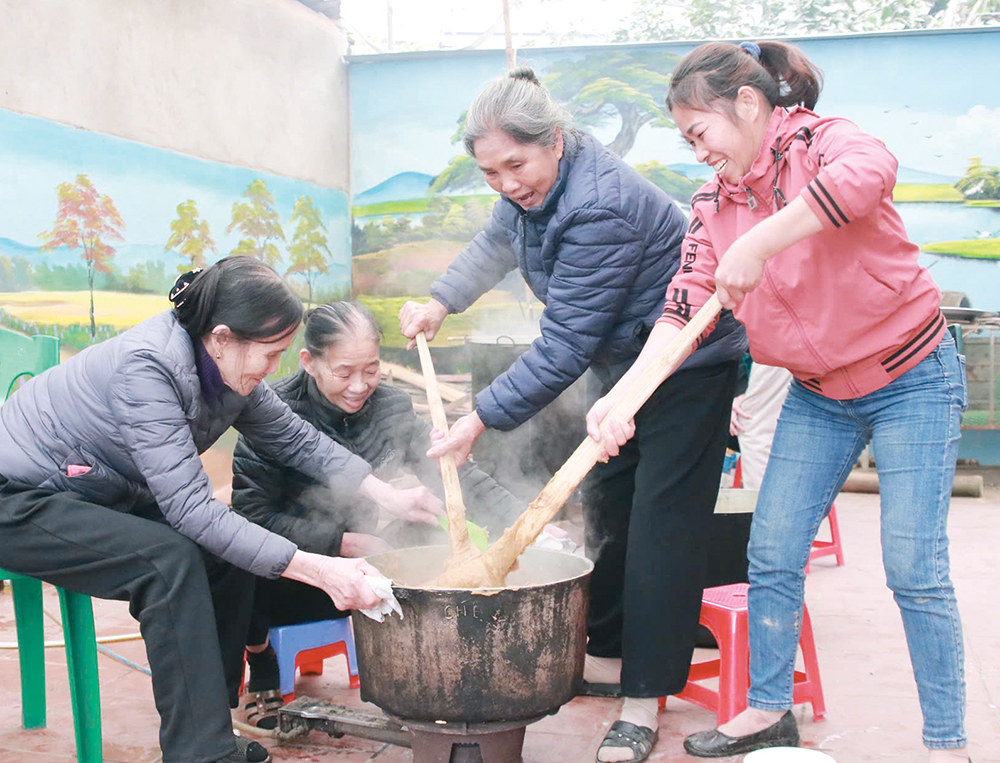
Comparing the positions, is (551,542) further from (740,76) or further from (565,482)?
(740,76)

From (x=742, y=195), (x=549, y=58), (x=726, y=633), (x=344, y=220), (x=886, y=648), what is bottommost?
(x=886, y=648)

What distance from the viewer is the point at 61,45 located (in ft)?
16.1

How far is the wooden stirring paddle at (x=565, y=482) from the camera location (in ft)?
7.22

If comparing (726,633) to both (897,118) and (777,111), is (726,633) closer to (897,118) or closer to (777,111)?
(777,111)

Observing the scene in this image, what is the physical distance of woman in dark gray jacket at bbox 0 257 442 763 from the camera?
2113 millimetres

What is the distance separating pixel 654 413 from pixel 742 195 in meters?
0.66

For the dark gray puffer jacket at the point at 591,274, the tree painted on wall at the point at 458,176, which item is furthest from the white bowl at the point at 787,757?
the tree painted on wall at the point at 458,176

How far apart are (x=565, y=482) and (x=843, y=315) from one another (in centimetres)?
76

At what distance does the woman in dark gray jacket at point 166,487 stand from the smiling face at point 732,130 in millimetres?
1098

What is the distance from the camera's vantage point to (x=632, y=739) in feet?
8.24

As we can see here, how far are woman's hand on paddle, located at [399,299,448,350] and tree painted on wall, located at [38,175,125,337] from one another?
9.79 feet

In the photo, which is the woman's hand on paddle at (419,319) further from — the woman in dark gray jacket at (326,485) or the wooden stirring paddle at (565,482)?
the wooden stirring paddle at (565,482)

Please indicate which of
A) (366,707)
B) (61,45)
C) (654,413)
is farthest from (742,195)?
(61,45)

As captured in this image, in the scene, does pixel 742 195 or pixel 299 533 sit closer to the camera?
pixel 742 195
